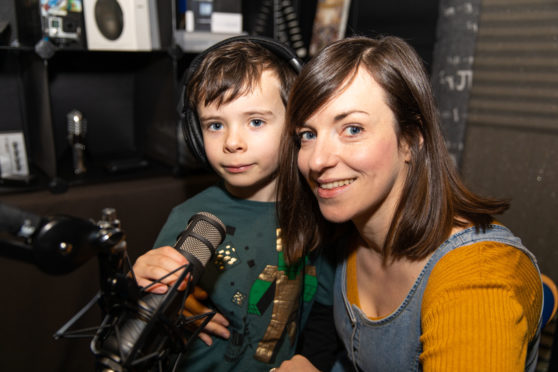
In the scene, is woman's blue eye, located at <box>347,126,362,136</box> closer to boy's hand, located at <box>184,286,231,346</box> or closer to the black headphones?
the black headphones

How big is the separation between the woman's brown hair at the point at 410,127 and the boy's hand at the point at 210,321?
0.47 m

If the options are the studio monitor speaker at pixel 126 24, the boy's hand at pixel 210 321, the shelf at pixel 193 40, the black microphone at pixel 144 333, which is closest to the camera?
the black microphone at pixel 144 333

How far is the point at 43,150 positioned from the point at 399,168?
5.10 ft

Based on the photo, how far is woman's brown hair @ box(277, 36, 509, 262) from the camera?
0.94 m

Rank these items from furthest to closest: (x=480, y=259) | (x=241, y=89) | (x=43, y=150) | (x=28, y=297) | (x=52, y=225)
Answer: (x=43, y=150)
(x=28, y=297)
(x=241, y=89)
(x=480, y=259)
(x=52, y=225)

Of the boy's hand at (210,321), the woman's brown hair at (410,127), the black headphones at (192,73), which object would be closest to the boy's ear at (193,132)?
the black headphones at (192,73)

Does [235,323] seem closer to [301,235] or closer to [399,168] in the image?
[301,235]

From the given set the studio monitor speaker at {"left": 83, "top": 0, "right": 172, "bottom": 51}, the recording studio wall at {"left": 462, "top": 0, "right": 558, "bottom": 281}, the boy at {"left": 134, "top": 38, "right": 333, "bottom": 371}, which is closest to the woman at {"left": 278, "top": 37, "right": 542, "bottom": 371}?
the boy at {"left": 134, "top": 38, "right": 333, "bottom": 371}

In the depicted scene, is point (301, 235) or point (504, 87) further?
point (504, 87)

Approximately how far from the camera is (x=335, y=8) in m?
2.47

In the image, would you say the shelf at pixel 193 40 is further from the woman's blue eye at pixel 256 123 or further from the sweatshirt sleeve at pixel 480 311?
the sweatshirt sleeve at pixel 480 311

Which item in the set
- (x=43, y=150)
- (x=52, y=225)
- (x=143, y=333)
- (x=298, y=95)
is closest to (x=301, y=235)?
(x=298, y=95)

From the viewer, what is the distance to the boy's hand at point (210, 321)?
3.61 feet

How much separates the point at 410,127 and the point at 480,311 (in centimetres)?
42
